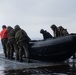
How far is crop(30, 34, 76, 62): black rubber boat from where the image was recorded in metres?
18.3

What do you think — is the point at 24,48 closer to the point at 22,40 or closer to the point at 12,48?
Result: the point at 22,40

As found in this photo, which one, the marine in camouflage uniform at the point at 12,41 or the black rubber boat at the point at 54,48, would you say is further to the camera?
the marine in camouflage uniform at the point at 12,41

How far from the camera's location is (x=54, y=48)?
1908 cm

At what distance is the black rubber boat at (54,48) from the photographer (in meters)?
18.3

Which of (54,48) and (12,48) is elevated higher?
(12,48)

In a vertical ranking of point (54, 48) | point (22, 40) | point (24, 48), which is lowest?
point (54, 48)

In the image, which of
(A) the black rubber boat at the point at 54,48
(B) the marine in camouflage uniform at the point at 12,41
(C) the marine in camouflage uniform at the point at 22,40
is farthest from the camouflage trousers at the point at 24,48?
(B) the marine in camouflage uniform at the point at 12,41

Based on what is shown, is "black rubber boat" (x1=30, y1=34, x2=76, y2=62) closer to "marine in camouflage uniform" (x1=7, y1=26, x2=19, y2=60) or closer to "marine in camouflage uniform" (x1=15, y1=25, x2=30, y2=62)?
"marine in camouflage uniform" (x1=15, y1=25, x2=30, y2=62)

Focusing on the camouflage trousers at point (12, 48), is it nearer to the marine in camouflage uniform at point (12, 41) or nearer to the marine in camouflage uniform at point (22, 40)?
the marine in camouflage uniform at point (12, 41)

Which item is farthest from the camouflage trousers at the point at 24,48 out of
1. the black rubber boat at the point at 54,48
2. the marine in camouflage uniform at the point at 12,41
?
the marine in camouflage uniform at the point at 12,41

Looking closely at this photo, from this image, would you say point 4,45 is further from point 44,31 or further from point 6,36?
point 44,31

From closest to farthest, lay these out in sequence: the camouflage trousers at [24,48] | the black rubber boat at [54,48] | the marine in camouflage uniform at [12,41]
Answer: the black rubber boat at [54,48], the camouflage trousers at [24,48], the marine in camouflage uniform at [12,41]

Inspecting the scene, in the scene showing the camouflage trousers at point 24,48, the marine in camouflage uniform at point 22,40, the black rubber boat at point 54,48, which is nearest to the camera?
the black rubber boat at point 54,48

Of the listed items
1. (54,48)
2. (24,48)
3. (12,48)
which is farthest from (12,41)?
(54,48)
